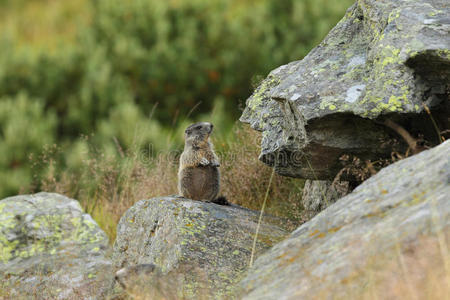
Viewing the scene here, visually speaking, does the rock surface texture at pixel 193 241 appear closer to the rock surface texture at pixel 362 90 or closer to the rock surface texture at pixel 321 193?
the rock surface texture at pixel 321 193

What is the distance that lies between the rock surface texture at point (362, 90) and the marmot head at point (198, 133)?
1033 mm

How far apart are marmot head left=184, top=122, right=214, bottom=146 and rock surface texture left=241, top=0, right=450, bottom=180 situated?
1033 mm

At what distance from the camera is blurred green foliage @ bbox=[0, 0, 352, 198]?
44.5 ft

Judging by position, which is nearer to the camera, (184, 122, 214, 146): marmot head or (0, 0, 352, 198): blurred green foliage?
(184, 122, 214, 146): marmot head

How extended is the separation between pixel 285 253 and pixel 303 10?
11.6 metres

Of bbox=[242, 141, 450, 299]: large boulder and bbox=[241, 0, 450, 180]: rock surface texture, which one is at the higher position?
bbox=[241, 0, 450, 180]: rock surface texture

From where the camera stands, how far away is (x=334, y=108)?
5.06m

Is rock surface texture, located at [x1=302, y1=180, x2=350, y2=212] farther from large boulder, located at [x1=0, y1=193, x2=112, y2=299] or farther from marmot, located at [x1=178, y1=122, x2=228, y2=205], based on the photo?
large boulder, located at [x1=0, y1=193, x2=112, y2=299]

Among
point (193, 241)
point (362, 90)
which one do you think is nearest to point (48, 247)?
point (193, 241)

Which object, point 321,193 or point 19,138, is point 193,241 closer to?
point 321,193

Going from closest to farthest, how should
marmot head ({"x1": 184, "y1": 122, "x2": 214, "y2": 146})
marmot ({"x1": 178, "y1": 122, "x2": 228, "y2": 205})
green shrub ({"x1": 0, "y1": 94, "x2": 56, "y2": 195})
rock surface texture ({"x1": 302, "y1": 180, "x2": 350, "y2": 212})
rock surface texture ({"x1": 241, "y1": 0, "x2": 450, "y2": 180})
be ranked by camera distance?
rock surface texture ({"x1": 241, "y1": 0, "x2": 450, "y2": 180}), rock surface texture ({"x1": 302, "y1": 180, "x2": 350, "y2": 212}), marmot ({"x1": 178, "y1": 122, "x2": 228, "y2": 205}), marmot head ({"x1": 184, "y1": 122, "x2": 214, "y2": 146}), green shrub ({"x1": 0, "y1": 94, "x2": 56, "y2": 195})

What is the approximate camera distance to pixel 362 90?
5.12 meters

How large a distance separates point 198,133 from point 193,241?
6.71ft

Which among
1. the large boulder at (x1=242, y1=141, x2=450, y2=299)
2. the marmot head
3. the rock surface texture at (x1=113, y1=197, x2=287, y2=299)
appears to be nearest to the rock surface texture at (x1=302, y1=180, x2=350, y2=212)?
the rock surface texture at (x1=113, y1=197, x2=287, y2=299)
